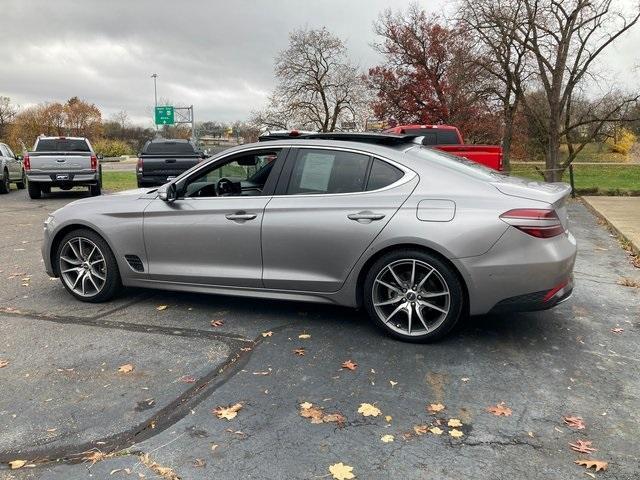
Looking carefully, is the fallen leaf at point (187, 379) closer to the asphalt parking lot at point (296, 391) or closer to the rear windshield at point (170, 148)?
the asphalt parking lot at point (296, 391)

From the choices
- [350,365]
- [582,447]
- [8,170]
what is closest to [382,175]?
[350,365]

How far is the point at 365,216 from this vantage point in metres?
4.19

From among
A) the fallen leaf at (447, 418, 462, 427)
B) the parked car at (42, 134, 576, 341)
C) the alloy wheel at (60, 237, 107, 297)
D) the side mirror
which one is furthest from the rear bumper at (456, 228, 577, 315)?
the alloy wheel at (60, 237, 107, 297)

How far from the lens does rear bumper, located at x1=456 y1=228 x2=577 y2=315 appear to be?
3.86 metres

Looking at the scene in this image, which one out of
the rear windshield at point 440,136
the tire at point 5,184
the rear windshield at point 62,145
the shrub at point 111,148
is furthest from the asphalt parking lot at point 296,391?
the shrub at point 111,148

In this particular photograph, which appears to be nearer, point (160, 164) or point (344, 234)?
point (344, 234)

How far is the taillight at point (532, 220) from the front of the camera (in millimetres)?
3850

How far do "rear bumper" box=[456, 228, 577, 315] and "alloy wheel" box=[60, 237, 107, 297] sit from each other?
11.2 ft

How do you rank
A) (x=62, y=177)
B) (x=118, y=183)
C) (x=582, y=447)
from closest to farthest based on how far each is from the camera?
1. (x=582, y=447)
2. (x=62, y=177)
3. (x=118, y=183)

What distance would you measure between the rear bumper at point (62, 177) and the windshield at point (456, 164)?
12.6 m

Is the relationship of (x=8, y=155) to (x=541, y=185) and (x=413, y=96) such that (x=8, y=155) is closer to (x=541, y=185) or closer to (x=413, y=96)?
(x=541, y=185)

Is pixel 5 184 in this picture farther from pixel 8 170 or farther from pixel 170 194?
pixel 170 194

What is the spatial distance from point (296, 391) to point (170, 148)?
554 inches

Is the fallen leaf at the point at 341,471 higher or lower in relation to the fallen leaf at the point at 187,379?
lower
